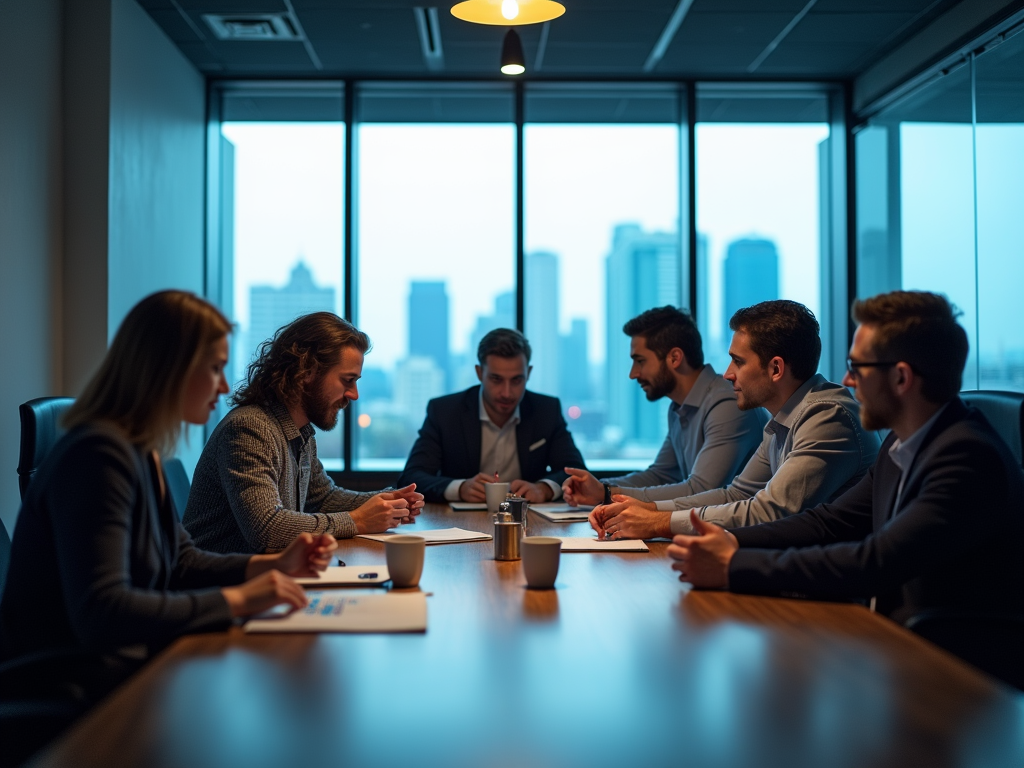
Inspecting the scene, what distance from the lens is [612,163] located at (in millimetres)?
5762

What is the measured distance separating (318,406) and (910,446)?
1.60m

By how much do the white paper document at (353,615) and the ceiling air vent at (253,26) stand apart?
3712mm

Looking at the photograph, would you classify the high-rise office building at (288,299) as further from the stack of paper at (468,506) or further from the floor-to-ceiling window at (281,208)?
the stack of paper at (468,506)

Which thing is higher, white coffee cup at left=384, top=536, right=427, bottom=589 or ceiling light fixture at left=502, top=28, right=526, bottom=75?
ceiling light fixture at left=502, top=28, right=526, bottom=75

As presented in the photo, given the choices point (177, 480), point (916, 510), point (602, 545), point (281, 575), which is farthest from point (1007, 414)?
point (177, 480)

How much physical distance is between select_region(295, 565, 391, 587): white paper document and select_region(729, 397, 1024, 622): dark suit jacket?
733 millimetres

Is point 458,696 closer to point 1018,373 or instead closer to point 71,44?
point 1018,373

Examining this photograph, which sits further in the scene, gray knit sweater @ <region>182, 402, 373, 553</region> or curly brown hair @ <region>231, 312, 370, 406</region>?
curly brown hair @ <region>231, 312, 370, 406</region>

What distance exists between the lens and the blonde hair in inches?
64.7

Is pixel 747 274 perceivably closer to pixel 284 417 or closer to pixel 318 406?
pixel 318 406

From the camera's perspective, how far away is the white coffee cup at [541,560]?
1.88 meters

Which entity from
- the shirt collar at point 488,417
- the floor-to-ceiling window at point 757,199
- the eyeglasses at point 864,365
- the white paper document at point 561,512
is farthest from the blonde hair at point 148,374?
the floor-to-ceiling window at point 757,199

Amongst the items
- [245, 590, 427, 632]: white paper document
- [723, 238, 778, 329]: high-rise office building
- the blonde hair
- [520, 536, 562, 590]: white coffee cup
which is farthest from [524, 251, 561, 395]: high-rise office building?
the blonde hair

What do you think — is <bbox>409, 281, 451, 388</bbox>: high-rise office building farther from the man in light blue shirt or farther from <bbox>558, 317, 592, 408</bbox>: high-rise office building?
the man in light blue shirt
